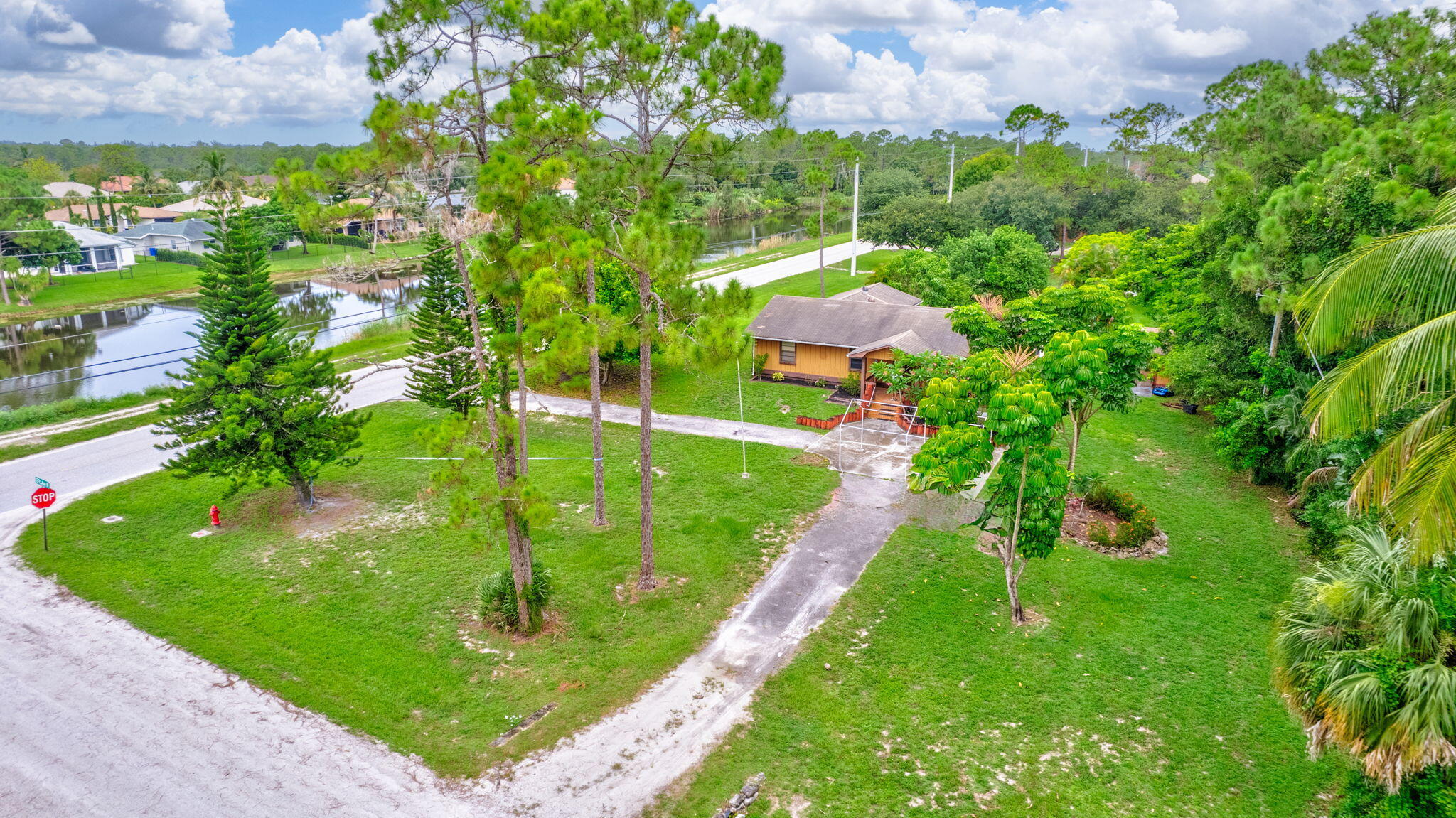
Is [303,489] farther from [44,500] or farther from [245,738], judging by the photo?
[245,738]

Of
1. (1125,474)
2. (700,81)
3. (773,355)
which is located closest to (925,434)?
(1125,474)

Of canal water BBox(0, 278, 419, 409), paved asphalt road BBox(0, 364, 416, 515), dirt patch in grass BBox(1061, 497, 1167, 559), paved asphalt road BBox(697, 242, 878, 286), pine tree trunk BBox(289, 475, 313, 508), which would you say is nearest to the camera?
dirt patch in grass BBox(1061, 497, 1167, 559)

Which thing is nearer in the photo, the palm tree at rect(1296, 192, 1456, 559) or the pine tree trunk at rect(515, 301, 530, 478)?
the palm tree at rect(1296, 192, 1456, 559)

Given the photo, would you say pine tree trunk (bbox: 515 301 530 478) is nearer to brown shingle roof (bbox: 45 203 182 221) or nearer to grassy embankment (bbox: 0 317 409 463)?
grassy embankment (bbox: 0 317 409 463)

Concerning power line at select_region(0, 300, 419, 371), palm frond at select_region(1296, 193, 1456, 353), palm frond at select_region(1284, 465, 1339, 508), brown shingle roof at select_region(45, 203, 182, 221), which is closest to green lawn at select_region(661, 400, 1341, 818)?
palm frond at select_region(1284, 465, 1339, 508)

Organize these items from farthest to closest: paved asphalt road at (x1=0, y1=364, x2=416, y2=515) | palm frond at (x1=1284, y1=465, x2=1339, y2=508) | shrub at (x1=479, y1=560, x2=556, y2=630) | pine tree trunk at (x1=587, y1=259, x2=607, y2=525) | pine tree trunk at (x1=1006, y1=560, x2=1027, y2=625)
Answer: paved asphalt road at (x1=0, y1=364, x2=416, y2=515), palm frond at (x1=1284, y1=465, x2=1339, y2=508), pine tree trunk at (x1=587, y1=259, x2=607, y2=525), pine tree trunk at (x1=1006, y1=560, x2=1027, y2=625), shrub at (x1=479, y1=560, x2=556, y2=630)

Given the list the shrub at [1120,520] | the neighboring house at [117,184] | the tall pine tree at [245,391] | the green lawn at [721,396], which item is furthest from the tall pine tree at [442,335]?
the neighboring house at [117,184]
